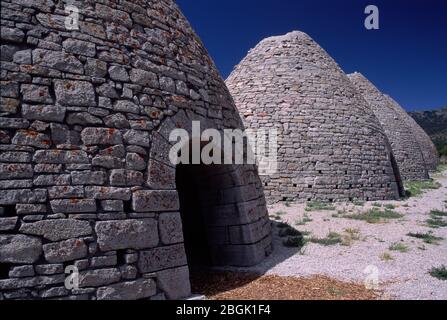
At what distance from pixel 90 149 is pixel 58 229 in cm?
89

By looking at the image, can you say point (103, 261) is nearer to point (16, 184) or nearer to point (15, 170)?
point (16, 184)

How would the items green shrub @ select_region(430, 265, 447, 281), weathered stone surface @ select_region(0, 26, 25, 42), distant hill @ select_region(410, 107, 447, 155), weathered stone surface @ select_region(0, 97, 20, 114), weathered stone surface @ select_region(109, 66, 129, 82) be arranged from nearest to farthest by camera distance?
weathered stone surface @ select_region(0, 97, 20, 114), weathered stone surface @ select_region(0, 26, 25, 42), weathered stone surface @ select_region(109, 66, 129, 82), green shrub @ select_region(430, 265, 447, 281), distant hill @ select_region(410, 107, 447, 155)

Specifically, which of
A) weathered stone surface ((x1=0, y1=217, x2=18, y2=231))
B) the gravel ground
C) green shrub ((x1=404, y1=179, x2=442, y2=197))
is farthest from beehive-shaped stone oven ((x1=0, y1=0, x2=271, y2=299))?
green shrub ((x1=404, y1=179, x2=442, y2=197))

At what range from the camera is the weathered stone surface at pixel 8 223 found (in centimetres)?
341

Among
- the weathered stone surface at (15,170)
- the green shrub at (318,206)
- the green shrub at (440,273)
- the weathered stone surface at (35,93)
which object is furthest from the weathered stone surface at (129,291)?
the green shrub at (318,206)

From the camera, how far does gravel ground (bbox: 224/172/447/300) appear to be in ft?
15.8

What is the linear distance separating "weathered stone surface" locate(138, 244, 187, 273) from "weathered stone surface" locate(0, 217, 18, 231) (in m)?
1.29

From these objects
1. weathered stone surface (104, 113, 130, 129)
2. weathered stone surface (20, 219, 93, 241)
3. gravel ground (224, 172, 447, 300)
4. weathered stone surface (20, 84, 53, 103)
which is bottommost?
gravel ground (224, 172, 447, 300)

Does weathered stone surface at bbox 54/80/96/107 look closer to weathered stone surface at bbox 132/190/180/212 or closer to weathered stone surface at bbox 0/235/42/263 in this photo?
weathered stone surface at bbox 132/190/180/212

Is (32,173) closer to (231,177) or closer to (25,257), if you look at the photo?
(25,257)

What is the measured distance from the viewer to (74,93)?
3.96 meters

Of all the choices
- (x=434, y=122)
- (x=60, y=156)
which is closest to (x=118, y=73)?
(x=60, y=156)

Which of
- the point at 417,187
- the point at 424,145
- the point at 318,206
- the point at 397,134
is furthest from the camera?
the point at 424,145

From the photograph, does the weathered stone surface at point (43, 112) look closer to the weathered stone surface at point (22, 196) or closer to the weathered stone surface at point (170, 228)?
the weathered stone surface at point (22, 196)
